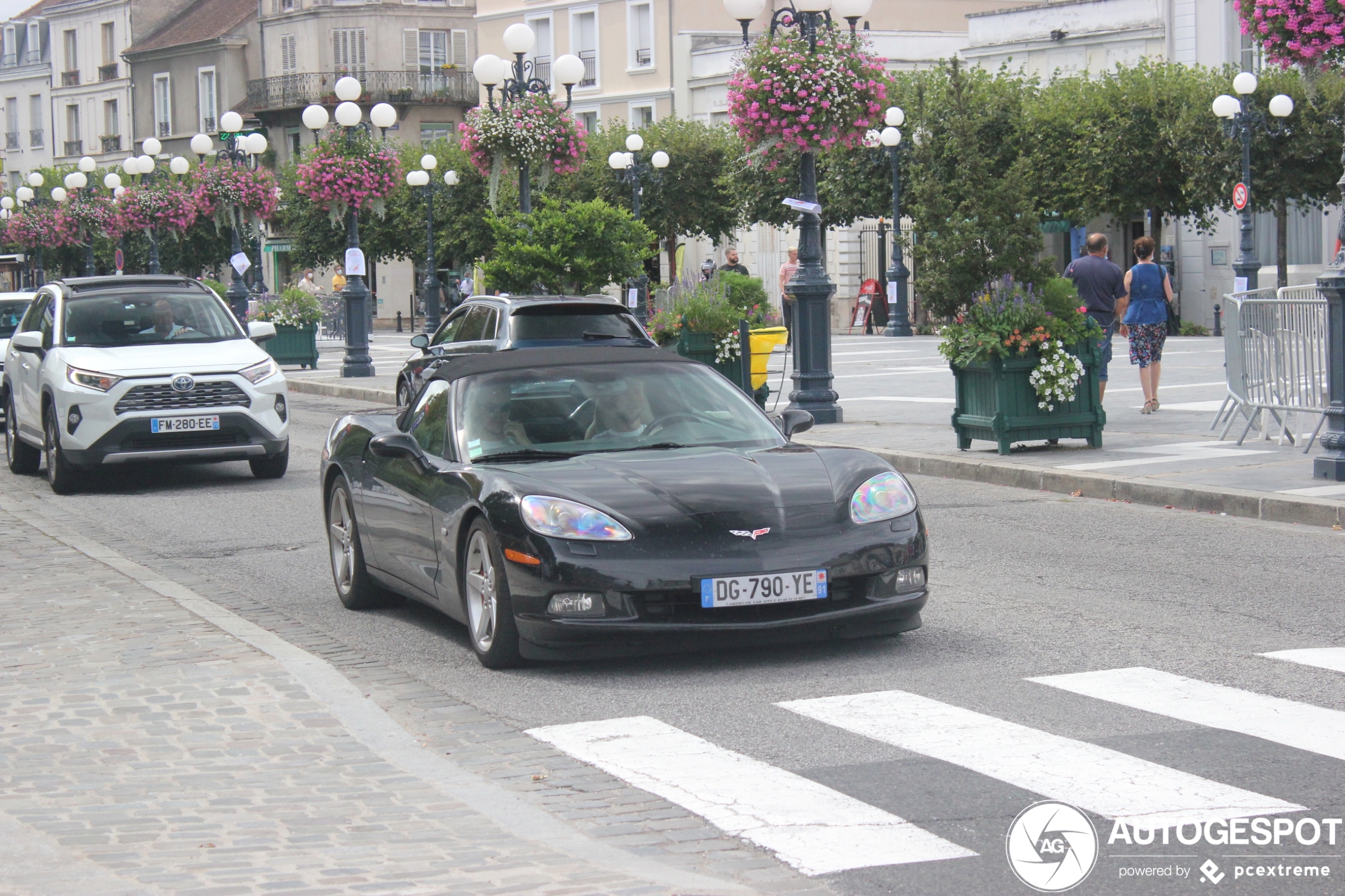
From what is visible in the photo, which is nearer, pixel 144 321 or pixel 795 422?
pixel 795 422

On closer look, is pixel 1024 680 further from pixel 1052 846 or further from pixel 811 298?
pixel 811 298

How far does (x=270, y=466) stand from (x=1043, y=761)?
11.2 metres

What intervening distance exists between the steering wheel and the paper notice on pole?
22786mm

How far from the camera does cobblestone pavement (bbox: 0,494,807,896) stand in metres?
4.57

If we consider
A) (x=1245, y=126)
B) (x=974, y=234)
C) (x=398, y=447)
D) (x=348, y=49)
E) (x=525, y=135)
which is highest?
(x=348, y=49)

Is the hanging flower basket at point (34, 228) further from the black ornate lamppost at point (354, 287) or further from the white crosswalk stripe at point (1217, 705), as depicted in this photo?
the white crosswalk stripe at point (1217, 705)

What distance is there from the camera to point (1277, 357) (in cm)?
1464

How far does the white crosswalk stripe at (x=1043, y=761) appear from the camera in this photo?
5137mm

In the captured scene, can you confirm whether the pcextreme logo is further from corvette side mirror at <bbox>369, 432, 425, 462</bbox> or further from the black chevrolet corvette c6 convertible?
corvette side mirror at <bbox>369, 432, 425, 462</bbox>

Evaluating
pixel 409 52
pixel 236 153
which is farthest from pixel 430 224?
pixel 409 52

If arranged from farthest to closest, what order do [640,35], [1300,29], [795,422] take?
[640,35] < [1300,29] < [795,422]

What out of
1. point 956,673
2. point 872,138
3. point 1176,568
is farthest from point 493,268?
point 872,138

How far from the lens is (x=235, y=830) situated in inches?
196

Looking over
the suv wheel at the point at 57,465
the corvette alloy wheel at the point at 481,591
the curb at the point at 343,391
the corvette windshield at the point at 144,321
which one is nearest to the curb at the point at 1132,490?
the corvette alloy wheel at the point at 481,591
